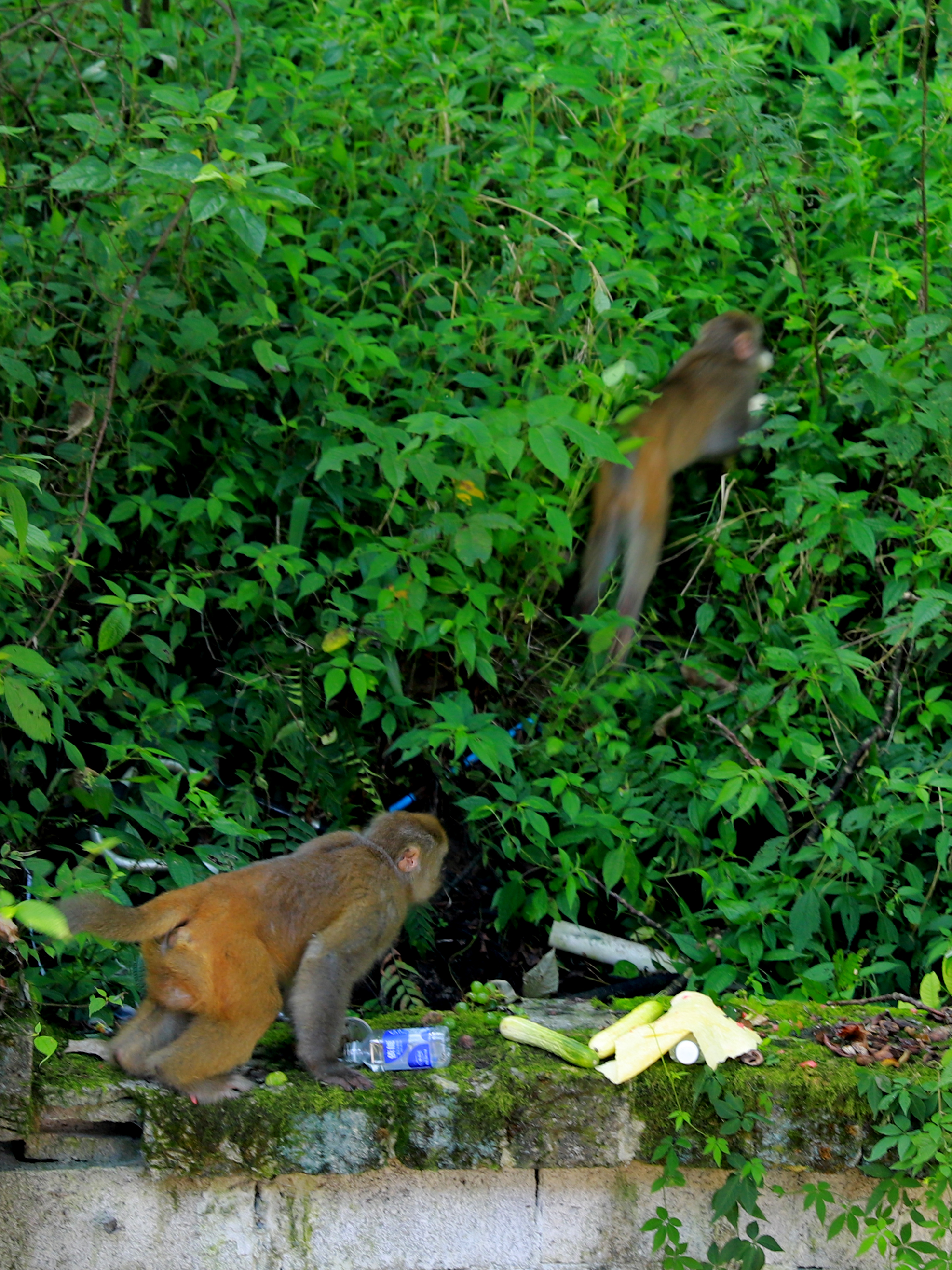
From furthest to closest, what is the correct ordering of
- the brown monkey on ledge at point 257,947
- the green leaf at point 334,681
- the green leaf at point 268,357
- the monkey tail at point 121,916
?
the green leaf at point 268,357, the green leaf at point 334,681, the brown monkey on ledge at point 257,947, the monkey tail at point 121,916

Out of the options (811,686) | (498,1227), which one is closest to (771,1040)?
(498,1227)

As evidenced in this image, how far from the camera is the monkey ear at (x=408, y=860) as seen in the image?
366 centimetres

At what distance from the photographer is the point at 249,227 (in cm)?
353

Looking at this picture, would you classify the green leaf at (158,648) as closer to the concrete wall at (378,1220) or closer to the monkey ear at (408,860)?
the monkey ear at (408,860)

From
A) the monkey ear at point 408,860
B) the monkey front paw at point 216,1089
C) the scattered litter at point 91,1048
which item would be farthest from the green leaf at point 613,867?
the scattered litter at point 91,1048

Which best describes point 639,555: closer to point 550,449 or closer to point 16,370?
point 550,449

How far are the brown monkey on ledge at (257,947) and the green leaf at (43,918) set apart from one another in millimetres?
708

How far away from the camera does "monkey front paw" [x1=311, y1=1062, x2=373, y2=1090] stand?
335 cm

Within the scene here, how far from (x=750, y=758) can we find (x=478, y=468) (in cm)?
142

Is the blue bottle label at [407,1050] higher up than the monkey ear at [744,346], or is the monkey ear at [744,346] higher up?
the monkey ear at [744,346]

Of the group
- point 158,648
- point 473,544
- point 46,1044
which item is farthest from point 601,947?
point 46,1044

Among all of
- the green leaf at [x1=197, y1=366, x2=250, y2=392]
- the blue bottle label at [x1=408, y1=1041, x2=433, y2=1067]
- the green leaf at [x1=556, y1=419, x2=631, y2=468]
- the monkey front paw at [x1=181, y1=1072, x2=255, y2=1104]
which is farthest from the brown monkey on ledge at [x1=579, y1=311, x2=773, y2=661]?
the monkey front paw at [x1=181, y1=1072, x2=255, y2=1104]

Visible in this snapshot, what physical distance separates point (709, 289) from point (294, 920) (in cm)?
332

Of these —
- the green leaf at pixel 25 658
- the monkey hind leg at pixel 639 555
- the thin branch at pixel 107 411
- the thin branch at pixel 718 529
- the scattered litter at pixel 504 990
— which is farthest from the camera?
the thin branch at pixel 718 529
